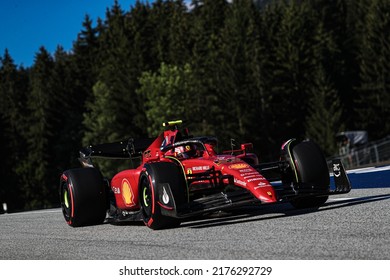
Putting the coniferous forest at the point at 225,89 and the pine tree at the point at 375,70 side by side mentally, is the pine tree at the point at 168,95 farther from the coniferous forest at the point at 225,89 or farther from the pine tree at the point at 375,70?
A: the pine tree at the point at 375,70

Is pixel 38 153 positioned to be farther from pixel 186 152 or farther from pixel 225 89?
pixel 186 152

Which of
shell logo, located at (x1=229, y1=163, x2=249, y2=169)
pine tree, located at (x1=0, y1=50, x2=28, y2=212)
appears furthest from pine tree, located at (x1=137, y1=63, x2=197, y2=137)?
shell logo, located at (x1=229, y1=163, x2=249, y2=169)

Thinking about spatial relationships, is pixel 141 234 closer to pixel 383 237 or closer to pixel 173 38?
pixel 383 237

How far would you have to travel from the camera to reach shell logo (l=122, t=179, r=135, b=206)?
1141 centimetres

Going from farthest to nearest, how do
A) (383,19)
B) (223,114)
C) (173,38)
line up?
(173,38) → (383,19) → (223,114)

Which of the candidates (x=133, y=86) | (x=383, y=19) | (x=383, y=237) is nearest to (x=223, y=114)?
(x=133, y=86)

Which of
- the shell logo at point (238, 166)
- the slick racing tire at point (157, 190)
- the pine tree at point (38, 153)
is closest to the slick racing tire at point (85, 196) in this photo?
→ the slick racing tire at point (157, 190)

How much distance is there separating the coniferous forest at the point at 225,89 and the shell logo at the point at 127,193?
1866 inches

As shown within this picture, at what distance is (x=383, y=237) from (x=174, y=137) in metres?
5.25

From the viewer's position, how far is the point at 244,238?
8.11 metres

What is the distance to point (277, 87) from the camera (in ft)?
220

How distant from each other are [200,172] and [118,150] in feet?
12.4

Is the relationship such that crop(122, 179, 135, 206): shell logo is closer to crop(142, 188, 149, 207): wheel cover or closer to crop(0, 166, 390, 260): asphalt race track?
crop(0, 166, 390, 260): asphalt race track

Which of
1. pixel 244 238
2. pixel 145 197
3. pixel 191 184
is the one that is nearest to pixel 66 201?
pixel 145 197
